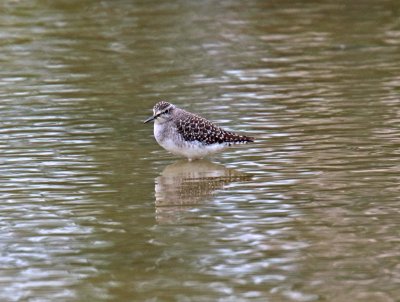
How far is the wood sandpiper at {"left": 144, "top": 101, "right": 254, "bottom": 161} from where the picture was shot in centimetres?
1545

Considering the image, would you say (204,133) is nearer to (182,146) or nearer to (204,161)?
(182,146)

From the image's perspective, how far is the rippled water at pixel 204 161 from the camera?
11.0 meters

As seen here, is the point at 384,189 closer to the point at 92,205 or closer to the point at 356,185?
the point at 356,185

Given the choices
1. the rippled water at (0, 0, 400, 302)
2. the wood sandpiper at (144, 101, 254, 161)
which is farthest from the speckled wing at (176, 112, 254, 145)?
the rippled water at (0, 0, 400, 302)

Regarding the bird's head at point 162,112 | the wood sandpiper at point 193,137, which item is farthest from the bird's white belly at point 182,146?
the bird's head at point 162,112

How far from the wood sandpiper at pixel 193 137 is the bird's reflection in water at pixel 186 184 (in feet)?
0.77

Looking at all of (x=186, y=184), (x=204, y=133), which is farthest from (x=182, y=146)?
(x=186, y=184)

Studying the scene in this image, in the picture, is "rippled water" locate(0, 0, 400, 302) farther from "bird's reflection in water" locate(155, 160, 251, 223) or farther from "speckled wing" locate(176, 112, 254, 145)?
"speckled wing" locate(176, 112, 254, 145)

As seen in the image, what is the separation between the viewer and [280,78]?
20438 millimetres

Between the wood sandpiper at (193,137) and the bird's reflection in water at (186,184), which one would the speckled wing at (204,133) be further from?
the bird's reflection in water at (186,184)

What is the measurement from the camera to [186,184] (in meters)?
14.7

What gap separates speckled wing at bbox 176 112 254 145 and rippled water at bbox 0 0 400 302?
1.10ft

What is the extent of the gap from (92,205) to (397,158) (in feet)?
13.7

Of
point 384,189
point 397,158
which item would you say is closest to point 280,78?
point 397,158
